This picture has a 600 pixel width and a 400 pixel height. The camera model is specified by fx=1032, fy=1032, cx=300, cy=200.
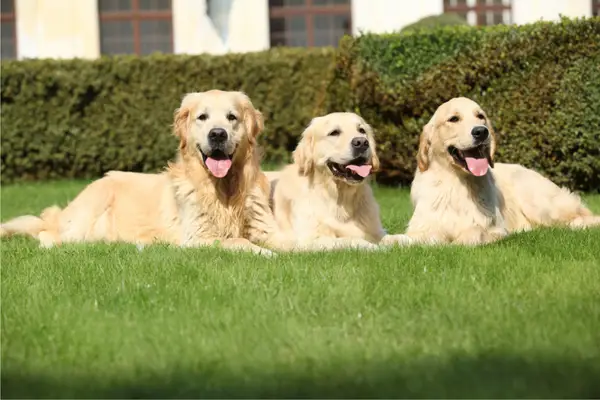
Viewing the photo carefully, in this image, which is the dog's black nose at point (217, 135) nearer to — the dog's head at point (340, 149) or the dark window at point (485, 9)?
the dog's head at point (340, 149)

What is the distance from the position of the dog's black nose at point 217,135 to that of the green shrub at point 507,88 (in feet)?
16.1

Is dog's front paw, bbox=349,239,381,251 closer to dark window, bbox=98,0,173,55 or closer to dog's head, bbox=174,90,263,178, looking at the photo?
dog's head, bbox=174,90,263,178

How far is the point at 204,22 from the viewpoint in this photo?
2138 cm

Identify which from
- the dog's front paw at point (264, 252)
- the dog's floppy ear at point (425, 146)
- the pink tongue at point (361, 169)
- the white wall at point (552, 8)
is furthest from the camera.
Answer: the white wall at point (552, 8)

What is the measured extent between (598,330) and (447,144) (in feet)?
9.89

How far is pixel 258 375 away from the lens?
407 cm

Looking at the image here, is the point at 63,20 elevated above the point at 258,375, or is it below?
above

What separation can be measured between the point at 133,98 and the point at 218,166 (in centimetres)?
839

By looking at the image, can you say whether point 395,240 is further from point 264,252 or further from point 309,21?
point 309,21

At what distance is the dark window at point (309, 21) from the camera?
21.4 m

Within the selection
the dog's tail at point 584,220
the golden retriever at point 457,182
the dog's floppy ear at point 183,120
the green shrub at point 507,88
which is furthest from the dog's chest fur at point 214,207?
the green shrub at point 507,88

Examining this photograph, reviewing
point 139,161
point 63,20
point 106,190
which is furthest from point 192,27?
point 106,190

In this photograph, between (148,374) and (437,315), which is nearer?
(148,374)

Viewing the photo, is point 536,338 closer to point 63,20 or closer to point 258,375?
point 258,375
